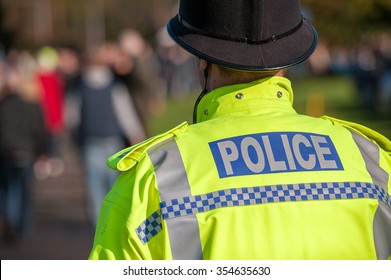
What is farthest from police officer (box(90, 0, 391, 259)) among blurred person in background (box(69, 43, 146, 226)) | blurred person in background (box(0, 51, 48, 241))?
blurred person in background (box(0, 51, 48, 241))

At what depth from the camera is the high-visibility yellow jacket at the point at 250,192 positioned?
101 inches

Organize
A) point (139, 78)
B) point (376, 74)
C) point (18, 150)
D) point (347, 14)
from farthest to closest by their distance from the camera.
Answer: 1. point (376, 74)
2. point (347, 14)
3. point (18, 150)
4. point (139, 78)

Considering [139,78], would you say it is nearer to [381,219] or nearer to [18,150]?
[18,150]

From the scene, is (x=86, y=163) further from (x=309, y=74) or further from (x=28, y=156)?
(x=309, y=74)

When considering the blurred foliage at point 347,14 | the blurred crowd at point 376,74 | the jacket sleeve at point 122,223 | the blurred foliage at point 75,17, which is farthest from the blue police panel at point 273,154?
the blurred foliage at point 75,17

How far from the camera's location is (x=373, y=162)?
270 centimetres

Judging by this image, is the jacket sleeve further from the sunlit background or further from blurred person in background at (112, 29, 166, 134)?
blurred person in background at (112, 29, 166, 134)

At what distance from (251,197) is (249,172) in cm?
8

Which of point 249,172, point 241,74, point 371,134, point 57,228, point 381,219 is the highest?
point 57,228

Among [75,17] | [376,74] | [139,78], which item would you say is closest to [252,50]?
[139,78]

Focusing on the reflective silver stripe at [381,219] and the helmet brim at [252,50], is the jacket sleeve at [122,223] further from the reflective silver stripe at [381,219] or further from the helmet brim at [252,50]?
the reflective silver stripe at [381,219]

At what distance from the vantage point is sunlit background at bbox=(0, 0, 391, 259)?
11.3 m

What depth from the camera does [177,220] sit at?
256 cm

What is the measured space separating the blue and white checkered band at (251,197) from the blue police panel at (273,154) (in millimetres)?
53
